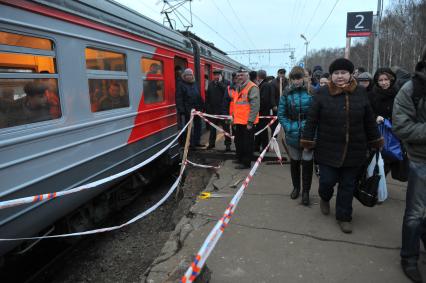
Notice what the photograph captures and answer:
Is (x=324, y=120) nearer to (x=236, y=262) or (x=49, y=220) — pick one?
(x=236, y=262)

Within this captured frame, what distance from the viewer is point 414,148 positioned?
250cm

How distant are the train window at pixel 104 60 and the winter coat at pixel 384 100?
3331 millimetres

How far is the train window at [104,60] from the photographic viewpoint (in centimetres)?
366

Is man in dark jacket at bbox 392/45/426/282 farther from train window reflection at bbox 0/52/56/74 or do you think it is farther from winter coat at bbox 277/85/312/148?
train window reflection at bbox 0/52/56/74

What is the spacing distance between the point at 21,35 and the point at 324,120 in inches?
113

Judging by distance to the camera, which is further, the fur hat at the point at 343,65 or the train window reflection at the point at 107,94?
the train window reflection at the point at 107,94

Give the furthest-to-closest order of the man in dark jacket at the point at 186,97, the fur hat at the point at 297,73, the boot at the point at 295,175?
1. the man in dark jacket at the point at 186,97
2. the boot at the point at 295,175
3. the fur hat at the point at 297,73

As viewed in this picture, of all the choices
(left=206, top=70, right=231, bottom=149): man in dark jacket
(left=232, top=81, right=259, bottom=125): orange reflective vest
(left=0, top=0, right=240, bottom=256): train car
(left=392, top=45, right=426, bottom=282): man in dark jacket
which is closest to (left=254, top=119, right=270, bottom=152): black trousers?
(left=206, top=70, right=231, bottom=149): man in dark jacket

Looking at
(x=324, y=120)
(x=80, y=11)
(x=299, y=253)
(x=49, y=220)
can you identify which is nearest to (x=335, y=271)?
(x=299, y=253)

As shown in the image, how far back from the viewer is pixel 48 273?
364 cm

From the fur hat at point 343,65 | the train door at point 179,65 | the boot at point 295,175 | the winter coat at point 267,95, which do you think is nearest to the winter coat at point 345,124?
the fur hat at point 343,65

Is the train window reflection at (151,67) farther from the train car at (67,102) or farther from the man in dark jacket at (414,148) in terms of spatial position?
the man in dark jacket at (414,148)

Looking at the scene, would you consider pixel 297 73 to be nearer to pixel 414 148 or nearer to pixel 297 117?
pixel 297 117

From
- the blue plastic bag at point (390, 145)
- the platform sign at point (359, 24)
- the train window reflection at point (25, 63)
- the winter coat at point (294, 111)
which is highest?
the platform sign at point (359, 24)
